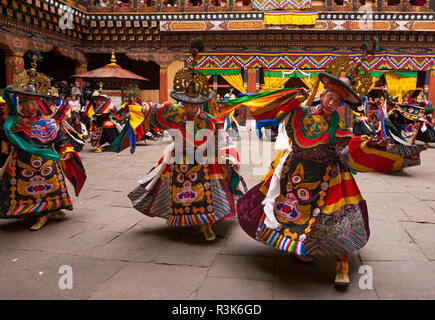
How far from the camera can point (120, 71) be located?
36.0 feet

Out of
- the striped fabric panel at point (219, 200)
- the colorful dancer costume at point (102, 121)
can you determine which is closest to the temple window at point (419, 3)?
the colorful dancer costume at point (102, 121)

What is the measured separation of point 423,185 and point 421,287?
3696mm

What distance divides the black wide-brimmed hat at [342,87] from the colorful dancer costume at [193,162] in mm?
1077

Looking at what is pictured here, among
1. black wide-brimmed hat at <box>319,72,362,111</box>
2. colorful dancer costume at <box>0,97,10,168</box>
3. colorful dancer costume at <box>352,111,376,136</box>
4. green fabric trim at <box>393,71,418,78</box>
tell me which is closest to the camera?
black wide-brimmed hat at <box>319,72,362,111</box>

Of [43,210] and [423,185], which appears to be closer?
[43,210]

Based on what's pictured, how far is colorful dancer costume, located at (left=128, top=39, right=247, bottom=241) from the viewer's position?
3098 mm

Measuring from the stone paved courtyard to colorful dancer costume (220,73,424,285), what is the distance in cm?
30

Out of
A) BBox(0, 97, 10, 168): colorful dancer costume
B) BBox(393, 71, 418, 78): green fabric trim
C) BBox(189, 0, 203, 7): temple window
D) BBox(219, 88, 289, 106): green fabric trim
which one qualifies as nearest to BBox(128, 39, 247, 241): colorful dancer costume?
BBox(219, 88, 289, 106): green fabric trim

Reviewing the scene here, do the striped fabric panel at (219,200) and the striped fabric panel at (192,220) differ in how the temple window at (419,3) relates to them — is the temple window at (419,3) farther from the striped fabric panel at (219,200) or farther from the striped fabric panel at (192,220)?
the striped fabric panel at (192,220)

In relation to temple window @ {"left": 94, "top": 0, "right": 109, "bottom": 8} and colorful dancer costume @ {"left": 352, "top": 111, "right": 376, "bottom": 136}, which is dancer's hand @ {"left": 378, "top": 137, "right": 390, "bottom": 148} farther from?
temple window @ {"left": 94, "top": 0, "right": 109, "bottom": 8}

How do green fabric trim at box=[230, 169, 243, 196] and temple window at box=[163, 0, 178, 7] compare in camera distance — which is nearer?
green fabric trim at box=[230, 169, 243, 196]

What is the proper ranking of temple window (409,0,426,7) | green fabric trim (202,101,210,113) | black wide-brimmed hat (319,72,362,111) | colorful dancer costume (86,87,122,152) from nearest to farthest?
1. black wide-brimmed hat (319,72,362,111)
2. green fabric trim (202,101,210,113)
3. colorful dancer costume (86,87,122,152)
4. temple window (409,0,426,7)

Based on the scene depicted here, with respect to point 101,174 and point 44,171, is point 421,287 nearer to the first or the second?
point 44,171
